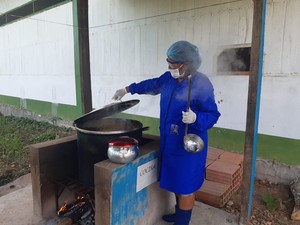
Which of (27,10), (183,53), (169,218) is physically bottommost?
(169,218)

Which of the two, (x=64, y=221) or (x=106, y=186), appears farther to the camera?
(x=64, y=221)

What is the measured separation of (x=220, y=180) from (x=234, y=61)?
198cm

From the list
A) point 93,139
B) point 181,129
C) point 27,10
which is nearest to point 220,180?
point 181,129

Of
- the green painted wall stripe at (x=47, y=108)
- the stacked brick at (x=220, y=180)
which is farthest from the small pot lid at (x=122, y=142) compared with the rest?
the green painted wall stripe at (x=47, y=108)

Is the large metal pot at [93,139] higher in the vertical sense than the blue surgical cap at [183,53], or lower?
lower

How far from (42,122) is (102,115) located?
6693mm

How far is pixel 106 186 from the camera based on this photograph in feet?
6.87

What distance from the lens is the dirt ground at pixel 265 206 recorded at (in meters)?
3.13

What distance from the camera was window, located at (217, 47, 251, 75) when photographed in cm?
405

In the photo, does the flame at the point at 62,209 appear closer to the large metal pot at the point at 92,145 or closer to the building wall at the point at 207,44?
the large metal pot at the point at 92,145

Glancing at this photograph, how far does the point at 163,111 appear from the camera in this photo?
96.0 inches

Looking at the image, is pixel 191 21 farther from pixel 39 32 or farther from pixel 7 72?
pixel 7 72

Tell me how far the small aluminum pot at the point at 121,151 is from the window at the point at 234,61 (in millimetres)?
2668

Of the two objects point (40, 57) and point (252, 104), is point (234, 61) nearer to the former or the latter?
point (252, 104)
